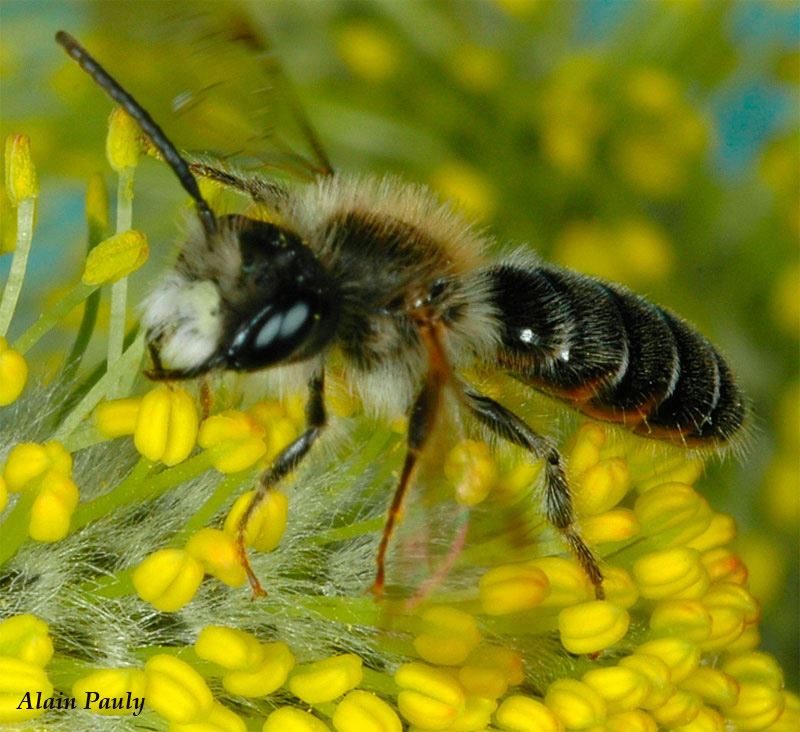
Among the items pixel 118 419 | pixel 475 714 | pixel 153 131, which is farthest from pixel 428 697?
pixel 153 131

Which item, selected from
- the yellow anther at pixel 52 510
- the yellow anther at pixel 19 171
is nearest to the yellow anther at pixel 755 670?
the yellow anther at pixel 52 510

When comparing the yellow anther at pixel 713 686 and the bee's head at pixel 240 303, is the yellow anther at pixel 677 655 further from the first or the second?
the bee's head at pixel 240 303

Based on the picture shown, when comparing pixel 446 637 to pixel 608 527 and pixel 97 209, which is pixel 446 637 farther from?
pixel 97 209

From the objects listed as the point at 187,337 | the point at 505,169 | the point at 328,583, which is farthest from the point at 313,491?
the point at 505,169

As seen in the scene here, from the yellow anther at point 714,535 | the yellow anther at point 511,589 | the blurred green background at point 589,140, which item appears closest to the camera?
the yellow anther at point 511,589

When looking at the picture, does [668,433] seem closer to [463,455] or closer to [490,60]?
[463,455]
